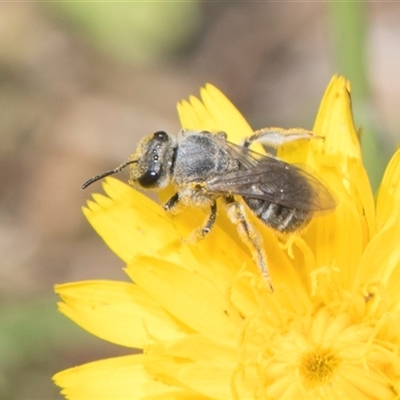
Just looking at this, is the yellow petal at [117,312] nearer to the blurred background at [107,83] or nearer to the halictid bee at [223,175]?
the halictid bee at [223,175]

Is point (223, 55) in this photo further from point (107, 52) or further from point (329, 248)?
point (329, 248)

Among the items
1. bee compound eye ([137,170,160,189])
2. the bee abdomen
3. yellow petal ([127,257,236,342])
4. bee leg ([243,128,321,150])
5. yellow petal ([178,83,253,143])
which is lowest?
yellow petal ([127,257,236,342])

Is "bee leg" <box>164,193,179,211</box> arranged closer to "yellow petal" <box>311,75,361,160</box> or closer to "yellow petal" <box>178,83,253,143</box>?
"yellow petal" <box>178,83,253,143</box>

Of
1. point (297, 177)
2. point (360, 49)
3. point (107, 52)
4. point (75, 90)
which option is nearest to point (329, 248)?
point (297, 177)

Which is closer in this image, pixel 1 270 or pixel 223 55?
pixel 1 270

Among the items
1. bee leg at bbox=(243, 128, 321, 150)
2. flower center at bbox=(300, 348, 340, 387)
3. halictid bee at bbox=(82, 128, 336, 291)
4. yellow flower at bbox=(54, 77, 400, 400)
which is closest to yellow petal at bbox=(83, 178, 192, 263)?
yellow flower at bbox=(54, 77, 400, 400)

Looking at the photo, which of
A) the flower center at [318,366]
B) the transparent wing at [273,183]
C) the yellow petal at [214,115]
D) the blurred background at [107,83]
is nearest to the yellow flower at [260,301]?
the flower center at [318,366]

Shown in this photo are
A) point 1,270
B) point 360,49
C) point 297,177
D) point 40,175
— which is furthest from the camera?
point 40,175
